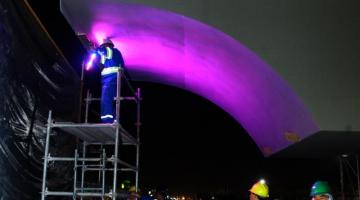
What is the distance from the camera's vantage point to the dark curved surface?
5895 mm

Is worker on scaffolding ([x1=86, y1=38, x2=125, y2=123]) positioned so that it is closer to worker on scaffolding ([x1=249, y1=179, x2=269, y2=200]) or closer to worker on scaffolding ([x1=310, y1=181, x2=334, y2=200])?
worker on scaffolding ([x1=249, y1=179, x2=269, y2=200])

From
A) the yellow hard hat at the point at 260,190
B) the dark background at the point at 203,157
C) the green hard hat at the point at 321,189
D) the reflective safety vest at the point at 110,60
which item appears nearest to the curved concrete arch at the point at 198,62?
the reflective safety vest at the point at 110,60

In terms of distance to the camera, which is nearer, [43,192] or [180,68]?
[43,192]

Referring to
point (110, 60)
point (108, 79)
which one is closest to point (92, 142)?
point (108, 79)

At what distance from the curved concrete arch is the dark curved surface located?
1.76 m

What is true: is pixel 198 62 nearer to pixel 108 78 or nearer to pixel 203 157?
pixel 108 78

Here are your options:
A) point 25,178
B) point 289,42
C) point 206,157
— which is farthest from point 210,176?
point 25,178

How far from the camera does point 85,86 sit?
1045 cm

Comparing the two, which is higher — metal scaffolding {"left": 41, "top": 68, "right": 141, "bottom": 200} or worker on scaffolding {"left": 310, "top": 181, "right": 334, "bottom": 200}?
metal scaffolding {"left": 41, "top": 68, "right": 141, "bottom": 200}

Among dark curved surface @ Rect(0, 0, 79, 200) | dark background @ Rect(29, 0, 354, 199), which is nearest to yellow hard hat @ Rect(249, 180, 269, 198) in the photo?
dark curved surface @ Rect(0, 0, 79, 200)

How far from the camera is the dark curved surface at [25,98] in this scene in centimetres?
589

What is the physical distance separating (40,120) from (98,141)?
2.19 meters

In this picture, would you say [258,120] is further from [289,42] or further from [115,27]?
[115,27]

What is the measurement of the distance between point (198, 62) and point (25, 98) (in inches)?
232
